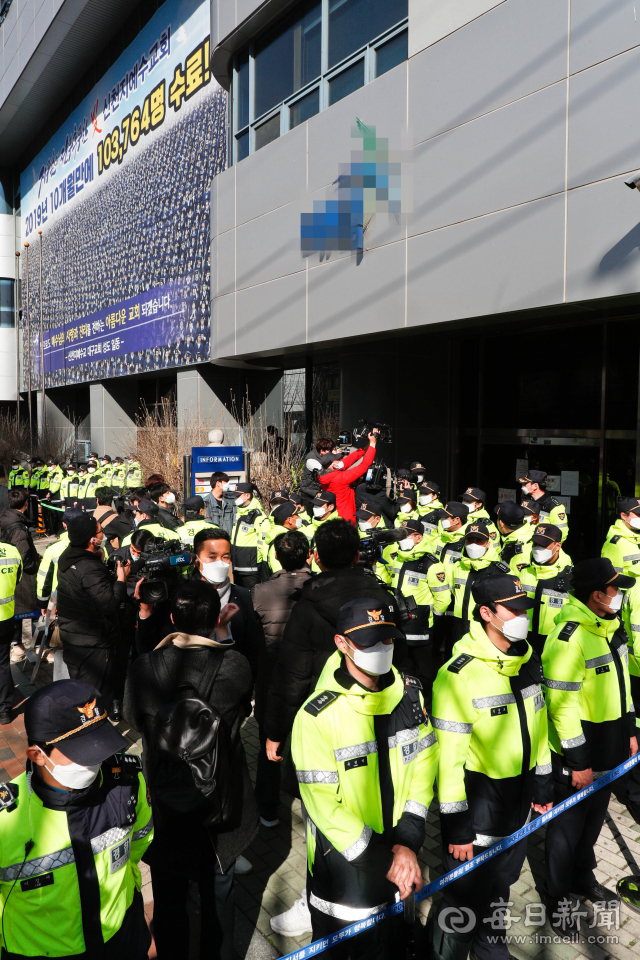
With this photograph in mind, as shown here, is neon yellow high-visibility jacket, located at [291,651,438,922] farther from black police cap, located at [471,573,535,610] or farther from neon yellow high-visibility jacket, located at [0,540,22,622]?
neon yellow high-visibility jacket, located at [0,540,22,622]

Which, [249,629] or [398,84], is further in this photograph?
[398,84]

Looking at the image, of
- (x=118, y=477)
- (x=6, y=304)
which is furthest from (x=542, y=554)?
(x=6, y=304)

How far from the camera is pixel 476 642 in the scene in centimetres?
310

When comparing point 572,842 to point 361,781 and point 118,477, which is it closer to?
point 361,781

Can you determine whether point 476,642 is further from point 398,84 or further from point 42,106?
point 42,106

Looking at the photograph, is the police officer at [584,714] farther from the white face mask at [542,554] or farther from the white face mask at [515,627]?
the white face mask at [542,554]

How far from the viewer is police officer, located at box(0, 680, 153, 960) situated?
6.81 ft

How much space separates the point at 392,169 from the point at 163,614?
7964 millimetres

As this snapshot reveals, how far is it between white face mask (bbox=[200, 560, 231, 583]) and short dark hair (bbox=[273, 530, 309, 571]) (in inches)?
17.0

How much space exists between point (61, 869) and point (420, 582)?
14.3 ft

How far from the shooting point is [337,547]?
4.09 m

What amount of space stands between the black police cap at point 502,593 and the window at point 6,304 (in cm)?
3744

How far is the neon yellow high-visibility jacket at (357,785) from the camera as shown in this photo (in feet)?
7.98

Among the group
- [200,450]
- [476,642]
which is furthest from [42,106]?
[476,642]
